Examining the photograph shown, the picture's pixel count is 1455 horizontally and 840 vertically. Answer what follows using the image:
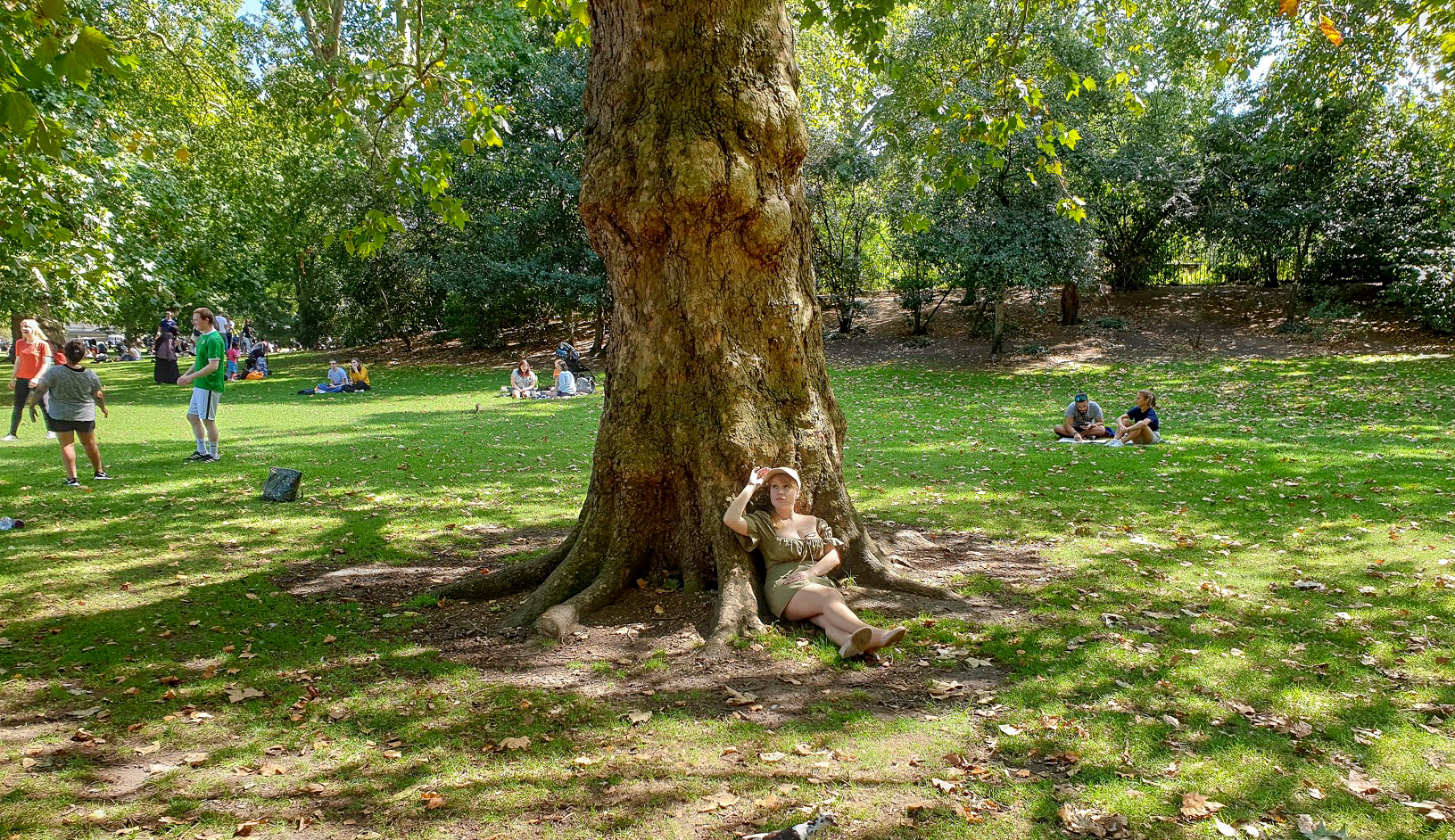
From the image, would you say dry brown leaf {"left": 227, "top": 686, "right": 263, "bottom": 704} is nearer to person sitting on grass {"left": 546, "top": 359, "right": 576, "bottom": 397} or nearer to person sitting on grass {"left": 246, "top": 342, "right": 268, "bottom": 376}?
person sitting on grass {"left": 546, "top": 359, "right": 576, "bottom": 397}

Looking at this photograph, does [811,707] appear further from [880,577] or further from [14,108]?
[14,108]

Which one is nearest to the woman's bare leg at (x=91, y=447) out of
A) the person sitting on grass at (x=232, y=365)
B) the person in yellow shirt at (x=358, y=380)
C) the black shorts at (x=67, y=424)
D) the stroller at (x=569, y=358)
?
the black shorts at (x=67, y=424)

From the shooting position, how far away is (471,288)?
28.3 meters

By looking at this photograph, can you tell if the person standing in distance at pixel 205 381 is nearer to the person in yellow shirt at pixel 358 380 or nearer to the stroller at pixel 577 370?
the stroller at pixel 577 370

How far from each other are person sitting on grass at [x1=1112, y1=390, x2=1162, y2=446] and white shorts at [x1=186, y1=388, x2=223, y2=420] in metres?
13.1

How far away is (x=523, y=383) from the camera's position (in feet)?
71.9

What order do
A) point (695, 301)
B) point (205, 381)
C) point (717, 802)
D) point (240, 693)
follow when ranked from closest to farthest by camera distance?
1. point (717, 802)
2. point (240, 693)
3. point (695, 301)
4. point (205, 381)

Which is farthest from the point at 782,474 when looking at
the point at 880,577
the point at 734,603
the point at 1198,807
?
the point at 1198,807

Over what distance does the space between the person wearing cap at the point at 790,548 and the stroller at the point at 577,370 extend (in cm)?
1707

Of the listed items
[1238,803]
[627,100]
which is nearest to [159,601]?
[627,100]

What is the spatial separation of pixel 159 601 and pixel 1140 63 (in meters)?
25.7

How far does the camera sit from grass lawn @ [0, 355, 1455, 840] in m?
3.64

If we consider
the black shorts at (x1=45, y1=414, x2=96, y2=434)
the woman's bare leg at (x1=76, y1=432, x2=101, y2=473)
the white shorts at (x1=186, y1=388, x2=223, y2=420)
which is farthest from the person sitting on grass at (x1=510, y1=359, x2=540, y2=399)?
the black shorts at (x1=45, y1=414, x2=96, y2=434)

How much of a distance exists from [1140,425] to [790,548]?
29.8ft
